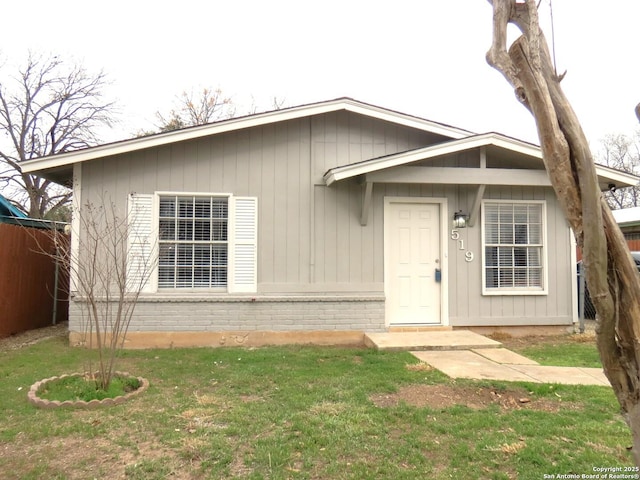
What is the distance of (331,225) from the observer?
7039 mm

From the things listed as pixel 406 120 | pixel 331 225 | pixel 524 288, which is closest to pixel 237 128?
pixel 331 225

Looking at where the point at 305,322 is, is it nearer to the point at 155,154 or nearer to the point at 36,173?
the point at 155,154

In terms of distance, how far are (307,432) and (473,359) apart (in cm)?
307

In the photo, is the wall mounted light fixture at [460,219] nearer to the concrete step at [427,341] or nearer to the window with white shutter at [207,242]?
the concrete step at [427,341]

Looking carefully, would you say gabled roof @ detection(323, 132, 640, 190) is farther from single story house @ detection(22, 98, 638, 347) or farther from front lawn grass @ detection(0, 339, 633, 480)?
front lawn grass @ detection(0, 339, 633, 480)

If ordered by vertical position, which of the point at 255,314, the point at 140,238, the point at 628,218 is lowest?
the point at 255,314

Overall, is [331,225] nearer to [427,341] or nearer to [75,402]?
[427,341]

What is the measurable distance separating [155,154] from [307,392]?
4.51 metres

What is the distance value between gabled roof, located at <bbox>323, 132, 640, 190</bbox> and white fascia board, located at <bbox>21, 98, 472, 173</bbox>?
1.83ft

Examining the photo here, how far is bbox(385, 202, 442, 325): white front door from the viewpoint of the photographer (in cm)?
723

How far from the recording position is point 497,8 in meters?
2.24

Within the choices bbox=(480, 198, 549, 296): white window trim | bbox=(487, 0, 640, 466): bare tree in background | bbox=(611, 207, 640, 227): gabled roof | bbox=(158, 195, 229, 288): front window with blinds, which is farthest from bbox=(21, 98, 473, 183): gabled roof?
bbox=(611, 207, 640, 227): gabled roof

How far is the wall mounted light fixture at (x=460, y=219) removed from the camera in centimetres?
717

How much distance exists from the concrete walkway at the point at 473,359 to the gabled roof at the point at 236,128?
132 inches
